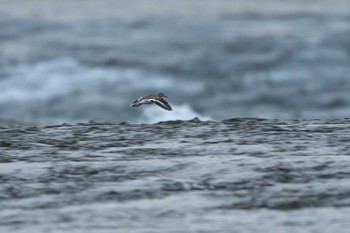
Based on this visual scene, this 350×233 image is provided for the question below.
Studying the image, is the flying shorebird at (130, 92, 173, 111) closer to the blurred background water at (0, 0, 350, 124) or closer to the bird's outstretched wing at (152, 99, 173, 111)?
the bird's outstretched wing at (152, 99, 173, 111)

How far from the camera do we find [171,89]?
24609 mm

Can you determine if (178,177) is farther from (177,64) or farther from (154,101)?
(177,64)

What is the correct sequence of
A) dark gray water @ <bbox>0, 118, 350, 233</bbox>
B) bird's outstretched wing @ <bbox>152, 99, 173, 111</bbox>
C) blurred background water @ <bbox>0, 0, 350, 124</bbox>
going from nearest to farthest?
dark gray water @ <bbox>0, 118, 350, 233</bbox> < bird's outstretched wing @ <bbox>152, 99, 173, 111</bbox> < blurred background water @ <bbox>0, 0, 350, 124</bbox>

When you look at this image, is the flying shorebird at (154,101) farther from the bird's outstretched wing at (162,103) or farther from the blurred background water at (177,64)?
the blurred background water at (177,64)

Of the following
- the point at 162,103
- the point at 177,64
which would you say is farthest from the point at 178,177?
the point at 177,64

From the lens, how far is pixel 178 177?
22.9 feet

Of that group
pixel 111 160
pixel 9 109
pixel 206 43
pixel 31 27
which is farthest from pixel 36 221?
pixel 31 27

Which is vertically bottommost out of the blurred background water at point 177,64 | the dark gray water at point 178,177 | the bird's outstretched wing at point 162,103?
the dark gray water at point 178,177

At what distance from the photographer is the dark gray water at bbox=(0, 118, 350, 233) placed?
6160 mm

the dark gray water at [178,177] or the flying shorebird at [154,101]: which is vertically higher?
the flying shorebird at [154,101]

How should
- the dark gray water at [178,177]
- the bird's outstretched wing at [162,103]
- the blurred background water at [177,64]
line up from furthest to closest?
the blurred background water at [177,64] → the bird's outstretched wing at [162,103] → the dark gray water at [178,177]

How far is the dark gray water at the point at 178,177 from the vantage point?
616 cm

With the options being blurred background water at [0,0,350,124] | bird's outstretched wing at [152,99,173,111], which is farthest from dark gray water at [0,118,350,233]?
blurred background water at [0,0,350,124]

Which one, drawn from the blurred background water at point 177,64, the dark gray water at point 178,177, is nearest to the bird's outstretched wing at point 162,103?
the dark gray water at point 178,177
